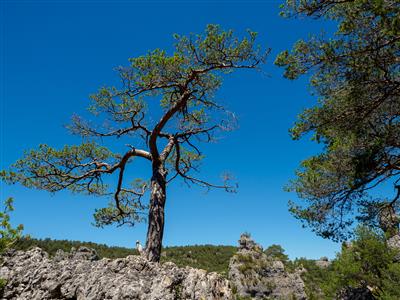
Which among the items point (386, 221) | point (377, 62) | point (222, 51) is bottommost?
point (386, 221)

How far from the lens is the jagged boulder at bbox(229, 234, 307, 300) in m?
44.2

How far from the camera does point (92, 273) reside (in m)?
5.41

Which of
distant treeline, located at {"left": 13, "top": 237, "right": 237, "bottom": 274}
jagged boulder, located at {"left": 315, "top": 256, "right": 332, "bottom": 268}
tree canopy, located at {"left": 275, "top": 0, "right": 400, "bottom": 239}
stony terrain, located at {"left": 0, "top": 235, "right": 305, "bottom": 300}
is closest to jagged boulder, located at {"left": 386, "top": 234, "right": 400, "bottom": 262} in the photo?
tree canopy, located at {"left": 275, "top": 0, "right": 400, "bottom": 239}

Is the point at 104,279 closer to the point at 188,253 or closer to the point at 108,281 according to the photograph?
the point at 108,281

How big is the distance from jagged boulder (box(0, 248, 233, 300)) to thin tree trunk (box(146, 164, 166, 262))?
2655 mm

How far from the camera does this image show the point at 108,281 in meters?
5.09

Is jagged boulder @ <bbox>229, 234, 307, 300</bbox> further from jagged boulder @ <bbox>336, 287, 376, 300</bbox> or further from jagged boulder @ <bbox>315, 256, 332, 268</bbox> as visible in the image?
jagged boulder @ <bbox>315, 256, 332, 268</bbox>

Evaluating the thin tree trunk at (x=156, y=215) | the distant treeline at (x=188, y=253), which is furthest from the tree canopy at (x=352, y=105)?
the distant treeline at (x=188, y=253)

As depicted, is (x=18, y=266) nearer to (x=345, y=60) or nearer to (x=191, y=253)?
(x=345, y=60)

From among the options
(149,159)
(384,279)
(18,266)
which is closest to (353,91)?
(149,159)

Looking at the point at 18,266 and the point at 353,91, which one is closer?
the point at 18,266

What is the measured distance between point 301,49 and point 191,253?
73.3m

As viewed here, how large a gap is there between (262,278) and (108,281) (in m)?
45.9

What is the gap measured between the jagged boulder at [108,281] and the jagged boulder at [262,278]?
135 ft
